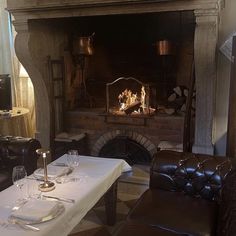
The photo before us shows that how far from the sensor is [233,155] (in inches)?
101

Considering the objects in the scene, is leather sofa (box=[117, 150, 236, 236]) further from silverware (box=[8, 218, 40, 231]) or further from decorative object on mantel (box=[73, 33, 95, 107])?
decorative object on mantel (box=[73, 33, 95, 107])

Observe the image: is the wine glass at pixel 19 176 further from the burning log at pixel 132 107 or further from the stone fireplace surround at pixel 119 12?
the burning log at pixel 132 107

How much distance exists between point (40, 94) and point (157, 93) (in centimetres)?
138

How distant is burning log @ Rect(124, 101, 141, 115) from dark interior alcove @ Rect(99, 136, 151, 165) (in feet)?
0.99

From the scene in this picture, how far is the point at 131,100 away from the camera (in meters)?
3.88

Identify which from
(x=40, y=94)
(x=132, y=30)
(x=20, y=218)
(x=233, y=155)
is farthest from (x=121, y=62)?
(x=20, y=218)

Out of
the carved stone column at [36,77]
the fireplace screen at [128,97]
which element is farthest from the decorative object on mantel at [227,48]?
the carved stone column at [36,77]

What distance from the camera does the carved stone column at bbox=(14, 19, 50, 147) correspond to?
3447 millimetres

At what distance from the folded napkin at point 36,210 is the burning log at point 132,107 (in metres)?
2.12

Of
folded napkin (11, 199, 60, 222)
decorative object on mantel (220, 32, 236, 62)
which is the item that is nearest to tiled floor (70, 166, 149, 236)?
folded napkin (11, 199, 60, 222)

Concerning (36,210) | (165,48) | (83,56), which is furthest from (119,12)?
(36,210)

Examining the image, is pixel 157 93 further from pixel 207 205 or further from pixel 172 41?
pixel 207 205

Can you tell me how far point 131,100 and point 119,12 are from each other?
3.90 ft

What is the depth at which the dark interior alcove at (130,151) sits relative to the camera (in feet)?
12.4
